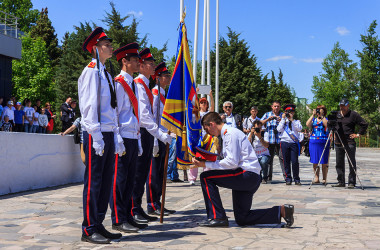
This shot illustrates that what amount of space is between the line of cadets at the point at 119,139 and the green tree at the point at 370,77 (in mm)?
58020

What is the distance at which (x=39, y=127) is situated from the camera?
741 inches

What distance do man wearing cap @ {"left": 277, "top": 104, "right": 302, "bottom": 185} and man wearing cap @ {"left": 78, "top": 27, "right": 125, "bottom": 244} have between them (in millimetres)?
6968

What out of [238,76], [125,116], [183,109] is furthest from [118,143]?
[238,76]

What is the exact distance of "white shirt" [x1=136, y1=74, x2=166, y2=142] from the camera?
6.10 metres

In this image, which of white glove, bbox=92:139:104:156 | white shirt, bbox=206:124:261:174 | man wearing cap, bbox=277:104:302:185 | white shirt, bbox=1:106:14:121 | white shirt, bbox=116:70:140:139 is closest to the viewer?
white glove, bbox=92:139:104:156

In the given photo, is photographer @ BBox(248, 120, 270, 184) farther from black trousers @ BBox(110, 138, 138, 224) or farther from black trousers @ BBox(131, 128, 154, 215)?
→ black trousers @ BBox(110, 138, 138, 224)

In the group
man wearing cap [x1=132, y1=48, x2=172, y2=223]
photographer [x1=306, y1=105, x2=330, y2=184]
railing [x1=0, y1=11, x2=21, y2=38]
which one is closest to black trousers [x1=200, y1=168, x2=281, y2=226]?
man wearing cap [x1=132, y1=48, x2=172, y2=223]

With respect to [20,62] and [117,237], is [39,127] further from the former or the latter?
[20,62]

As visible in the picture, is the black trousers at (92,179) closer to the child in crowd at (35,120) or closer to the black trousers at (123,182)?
the black trousers at (123,182)

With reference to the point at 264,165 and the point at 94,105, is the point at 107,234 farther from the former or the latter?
the point at 264,165

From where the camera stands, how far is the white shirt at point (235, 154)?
5.83 meters

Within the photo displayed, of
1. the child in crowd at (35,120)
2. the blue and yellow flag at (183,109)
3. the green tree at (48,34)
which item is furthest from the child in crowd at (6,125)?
the green tree at (48,34)

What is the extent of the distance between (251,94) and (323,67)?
85.0 ft

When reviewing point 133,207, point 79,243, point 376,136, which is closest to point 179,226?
point 133,207
